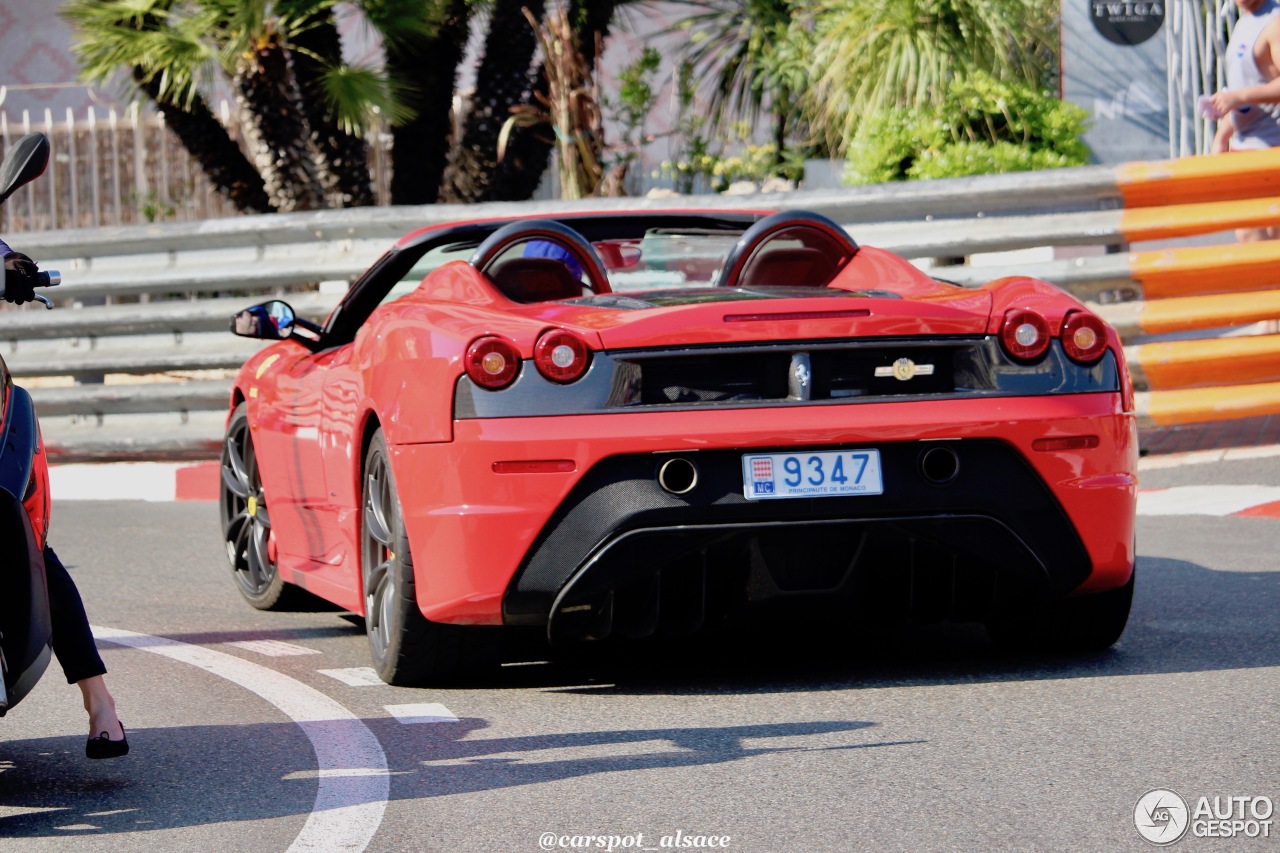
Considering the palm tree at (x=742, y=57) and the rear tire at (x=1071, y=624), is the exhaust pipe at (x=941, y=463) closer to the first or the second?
the rear tire at (x=1071, y=624)

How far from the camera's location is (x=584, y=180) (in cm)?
1545

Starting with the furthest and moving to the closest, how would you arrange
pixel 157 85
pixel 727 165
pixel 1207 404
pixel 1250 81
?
1. pixel 727 165
2. pixel 157 85
3. pixel 1250 81
4. pixel 1207 404

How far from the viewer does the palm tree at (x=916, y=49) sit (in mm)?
15062

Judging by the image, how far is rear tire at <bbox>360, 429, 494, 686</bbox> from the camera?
5352 mm

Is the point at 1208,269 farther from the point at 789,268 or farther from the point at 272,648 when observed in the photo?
the point at 272,648

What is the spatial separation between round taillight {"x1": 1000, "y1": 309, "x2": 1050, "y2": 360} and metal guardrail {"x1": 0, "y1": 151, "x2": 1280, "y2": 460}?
13.7ft

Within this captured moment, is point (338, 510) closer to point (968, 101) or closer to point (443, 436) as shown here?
point (443, 436)

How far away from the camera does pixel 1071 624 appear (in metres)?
5.66

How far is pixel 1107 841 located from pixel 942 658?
2028 mm

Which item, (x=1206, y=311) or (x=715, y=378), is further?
(x=1206, y=311)

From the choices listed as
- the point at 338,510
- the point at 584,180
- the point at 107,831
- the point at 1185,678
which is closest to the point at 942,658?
the point at 1185,678

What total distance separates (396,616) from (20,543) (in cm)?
138

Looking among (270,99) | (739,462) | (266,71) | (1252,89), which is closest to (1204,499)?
(1252,89)

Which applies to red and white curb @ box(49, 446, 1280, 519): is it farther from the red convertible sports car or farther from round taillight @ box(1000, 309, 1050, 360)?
round taillight @ box(1000, 309, 1050, 360)
